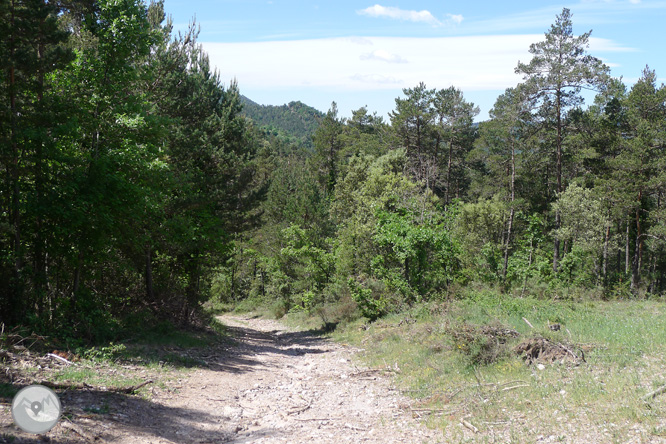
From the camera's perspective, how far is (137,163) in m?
12.4

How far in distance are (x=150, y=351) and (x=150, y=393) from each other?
11.2 feet

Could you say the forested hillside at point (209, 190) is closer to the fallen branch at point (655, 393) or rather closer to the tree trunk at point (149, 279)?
the tree trunk at point (149, 279)

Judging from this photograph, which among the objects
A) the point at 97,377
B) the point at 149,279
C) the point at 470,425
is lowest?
the point at 470,425

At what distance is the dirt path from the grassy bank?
2.35 ft

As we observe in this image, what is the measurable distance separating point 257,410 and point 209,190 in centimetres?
1167

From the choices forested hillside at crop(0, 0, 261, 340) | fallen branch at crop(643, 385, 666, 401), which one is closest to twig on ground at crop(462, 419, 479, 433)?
fallen branch at crop(643, 385, 666, 401)

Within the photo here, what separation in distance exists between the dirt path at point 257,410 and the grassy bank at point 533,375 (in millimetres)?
716

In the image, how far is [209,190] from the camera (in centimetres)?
1912

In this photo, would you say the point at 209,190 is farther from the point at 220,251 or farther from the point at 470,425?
the point at 470,425

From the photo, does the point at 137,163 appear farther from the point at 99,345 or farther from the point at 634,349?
the point at 634,349

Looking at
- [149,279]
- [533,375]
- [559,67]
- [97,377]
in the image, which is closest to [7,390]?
[97,377]

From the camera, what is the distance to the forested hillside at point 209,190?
1099 centimetres

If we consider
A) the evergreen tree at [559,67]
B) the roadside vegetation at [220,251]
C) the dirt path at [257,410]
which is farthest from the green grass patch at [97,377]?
the evergreen tree at [559,67]

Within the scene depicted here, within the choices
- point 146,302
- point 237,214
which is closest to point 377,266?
point 237,214
